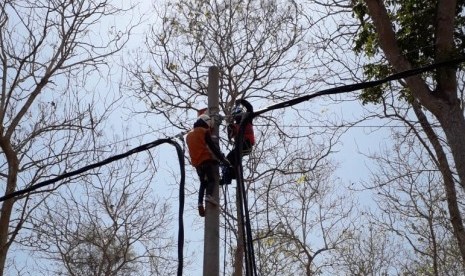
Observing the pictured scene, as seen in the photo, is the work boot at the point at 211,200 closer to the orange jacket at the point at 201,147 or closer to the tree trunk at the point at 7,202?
the orange jacket at the point at 201,147

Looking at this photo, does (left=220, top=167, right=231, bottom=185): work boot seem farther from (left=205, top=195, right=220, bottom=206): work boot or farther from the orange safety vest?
(left=205, top=195, right=220, bottom=206): work boot

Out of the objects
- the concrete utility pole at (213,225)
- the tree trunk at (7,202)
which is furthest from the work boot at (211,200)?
the tree trunk at (7,202)

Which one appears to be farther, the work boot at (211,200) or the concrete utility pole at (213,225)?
the work boot at (211,200)

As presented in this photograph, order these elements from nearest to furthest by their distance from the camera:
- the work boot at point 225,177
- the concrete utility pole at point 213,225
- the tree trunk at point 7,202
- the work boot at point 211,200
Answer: the concrete utility pole at point 213,225 < the work boot at point 211,200 < the work boot at point 225,177 < the tree trunk at point 7,202

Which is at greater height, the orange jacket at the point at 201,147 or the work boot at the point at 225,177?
the orange jacket at the point at 201,147

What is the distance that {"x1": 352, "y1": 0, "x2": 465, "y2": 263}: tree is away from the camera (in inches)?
255

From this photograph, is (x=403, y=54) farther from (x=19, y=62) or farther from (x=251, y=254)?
(x=19, y=62)

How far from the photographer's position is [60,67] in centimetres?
1070

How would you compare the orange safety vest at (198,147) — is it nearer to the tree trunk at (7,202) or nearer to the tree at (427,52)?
the tree at (427,52)

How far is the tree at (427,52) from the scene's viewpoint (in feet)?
21.2

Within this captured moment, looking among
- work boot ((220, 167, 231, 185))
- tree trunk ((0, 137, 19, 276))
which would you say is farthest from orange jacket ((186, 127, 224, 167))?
tree trunk ((0, 137, 19, 276))

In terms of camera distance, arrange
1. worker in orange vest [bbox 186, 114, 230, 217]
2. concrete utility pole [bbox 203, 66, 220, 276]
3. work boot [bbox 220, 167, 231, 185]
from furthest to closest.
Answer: work boot [bbox 220, 167, 231, 185] < worker in orange vest [bbox 186, 114, 230, 217] < concrete utility pole [bbox 203, 66, 220, 276]

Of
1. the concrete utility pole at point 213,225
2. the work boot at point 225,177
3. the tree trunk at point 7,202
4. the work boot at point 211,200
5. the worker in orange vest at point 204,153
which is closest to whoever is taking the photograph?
the concrete utility pole at point 213,225

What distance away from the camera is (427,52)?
741 centimetres
